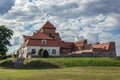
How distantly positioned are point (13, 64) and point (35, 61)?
4.50m

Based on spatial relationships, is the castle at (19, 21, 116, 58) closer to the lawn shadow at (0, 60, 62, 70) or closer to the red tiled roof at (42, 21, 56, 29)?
the red tiled roof at (42, 21, 56, 29)

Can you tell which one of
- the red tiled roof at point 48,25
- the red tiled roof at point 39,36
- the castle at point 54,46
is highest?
the red tiled roof at point 48,25

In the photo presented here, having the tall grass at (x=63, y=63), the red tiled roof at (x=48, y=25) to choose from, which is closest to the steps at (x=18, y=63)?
the tall grass at (x=63, y=63)

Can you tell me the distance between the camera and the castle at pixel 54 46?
8444 cm

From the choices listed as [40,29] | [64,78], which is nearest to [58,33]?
[40,29]

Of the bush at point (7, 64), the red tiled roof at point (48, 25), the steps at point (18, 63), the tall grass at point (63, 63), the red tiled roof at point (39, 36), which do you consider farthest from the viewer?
the red tiled roof at point (48, 25)

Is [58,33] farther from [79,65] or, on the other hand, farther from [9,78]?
[9,78]

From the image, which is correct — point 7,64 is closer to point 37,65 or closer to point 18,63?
point 18,63

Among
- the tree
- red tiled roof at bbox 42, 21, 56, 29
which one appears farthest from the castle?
the tree

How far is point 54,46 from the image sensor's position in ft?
287

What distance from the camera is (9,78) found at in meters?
34.5

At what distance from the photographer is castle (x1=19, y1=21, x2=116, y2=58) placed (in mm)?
84438

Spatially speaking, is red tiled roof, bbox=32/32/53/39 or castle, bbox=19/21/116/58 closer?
castle, bbox=19/21/116/58

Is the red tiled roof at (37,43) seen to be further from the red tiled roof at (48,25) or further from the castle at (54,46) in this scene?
the red tiled roof at (48,25)
